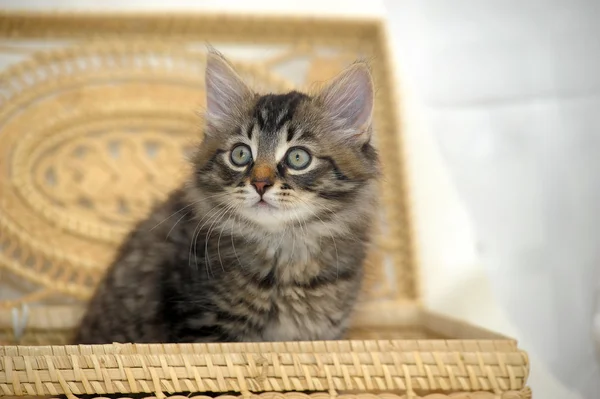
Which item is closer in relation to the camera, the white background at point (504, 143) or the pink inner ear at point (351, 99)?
the pink inner ear at point (351, 99)

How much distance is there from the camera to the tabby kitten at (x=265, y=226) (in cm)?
118

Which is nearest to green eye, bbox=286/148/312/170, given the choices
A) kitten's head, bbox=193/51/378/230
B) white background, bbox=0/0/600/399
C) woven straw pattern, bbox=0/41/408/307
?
kitten's head, bbox=193/51/378/230

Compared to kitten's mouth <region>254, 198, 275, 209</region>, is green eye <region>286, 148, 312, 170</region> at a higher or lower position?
higher

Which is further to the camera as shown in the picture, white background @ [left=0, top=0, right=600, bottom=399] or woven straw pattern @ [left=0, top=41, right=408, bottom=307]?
white background @ [left=0, top=0, right=600, bottom=399]

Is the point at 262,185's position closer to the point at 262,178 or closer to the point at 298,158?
the point at 262,178

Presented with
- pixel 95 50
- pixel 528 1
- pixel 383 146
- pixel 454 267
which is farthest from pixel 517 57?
pixel 95 50

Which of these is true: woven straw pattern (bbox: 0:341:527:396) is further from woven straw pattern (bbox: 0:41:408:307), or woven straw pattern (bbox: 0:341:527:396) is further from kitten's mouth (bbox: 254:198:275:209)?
woven straw pattern (bbox: 0:41:408:307)

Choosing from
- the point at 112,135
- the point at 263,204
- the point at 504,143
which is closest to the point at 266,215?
the point at 263,204

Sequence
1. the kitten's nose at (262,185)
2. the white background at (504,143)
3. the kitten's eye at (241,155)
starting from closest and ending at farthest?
the kitten's nose at (262,185), the kitten's eye at (241,155), the white background at (504,143)

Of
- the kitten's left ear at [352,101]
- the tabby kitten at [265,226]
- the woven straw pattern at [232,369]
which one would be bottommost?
the woven straw pattern at [232,369]

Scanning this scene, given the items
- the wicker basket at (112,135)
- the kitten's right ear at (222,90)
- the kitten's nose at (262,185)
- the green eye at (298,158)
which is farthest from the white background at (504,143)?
the kitten's nose at (262,185)

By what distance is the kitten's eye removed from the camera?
1205 mm

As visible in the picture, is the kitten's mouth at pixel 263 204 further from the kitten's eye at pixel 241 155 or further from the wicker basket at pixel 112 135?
the wicker basket at pixel 112 135

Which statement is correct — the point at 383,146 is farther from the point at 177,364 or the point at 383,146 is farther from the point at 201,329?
the point at 177,364
